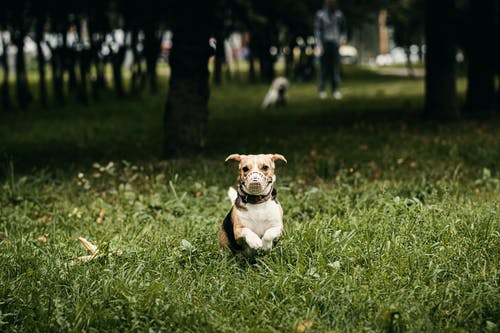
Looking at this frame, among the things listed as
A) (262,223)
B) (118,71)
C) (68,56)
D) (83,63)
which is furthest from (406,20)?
(262,223)

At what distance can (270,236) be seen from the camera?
3.98m

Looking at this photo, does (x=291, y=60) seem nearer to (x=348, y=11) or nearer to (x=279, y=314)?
(x=348, y=11)

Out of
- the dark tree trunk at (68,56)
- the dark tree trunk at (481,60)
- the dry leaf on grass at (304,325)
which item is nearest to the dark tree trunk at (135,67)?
Answer: the dark tree trunk at (68,56)

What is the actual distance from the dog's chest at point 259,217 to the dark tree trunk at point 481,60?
9.28 meters

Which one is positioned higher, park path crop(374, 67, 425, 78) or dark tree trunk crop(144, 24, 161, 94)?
dark tree trunk crop(144, 24, 161, 94)

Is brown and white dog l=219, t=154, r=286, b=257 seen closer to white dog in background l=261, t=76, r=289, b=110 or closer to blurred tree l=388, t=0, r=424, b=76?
white dog in background l=261, t=76, r=289, b=110

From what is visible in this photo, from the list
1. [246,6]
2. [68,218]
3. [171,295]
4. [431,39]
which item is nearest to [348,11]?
[246,6]

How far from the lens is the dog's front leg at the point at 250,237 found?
394cm

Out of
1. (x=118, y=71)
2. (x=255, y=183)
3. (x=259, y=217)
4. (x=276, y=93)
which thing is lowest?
(x=259, y=217)

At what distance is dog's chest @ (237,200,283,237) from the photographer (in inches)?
157

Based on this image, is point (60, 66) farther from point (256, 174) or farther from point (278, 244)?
point (256, 174)

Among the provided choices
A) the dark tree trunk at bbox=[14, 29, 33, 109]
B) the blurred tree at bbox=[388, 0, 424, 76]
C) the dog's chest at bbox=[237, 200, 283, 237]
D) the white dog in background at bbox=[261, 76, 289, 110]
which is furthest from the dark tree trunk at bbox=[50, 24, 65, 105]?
the blurred tree at bbox=[388, 0, 424, 76]

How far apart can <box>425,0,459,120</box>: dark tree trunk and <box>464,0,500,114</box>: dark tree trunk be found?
Result: 4.11ft

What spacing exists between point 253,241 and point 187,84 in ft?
15.1
